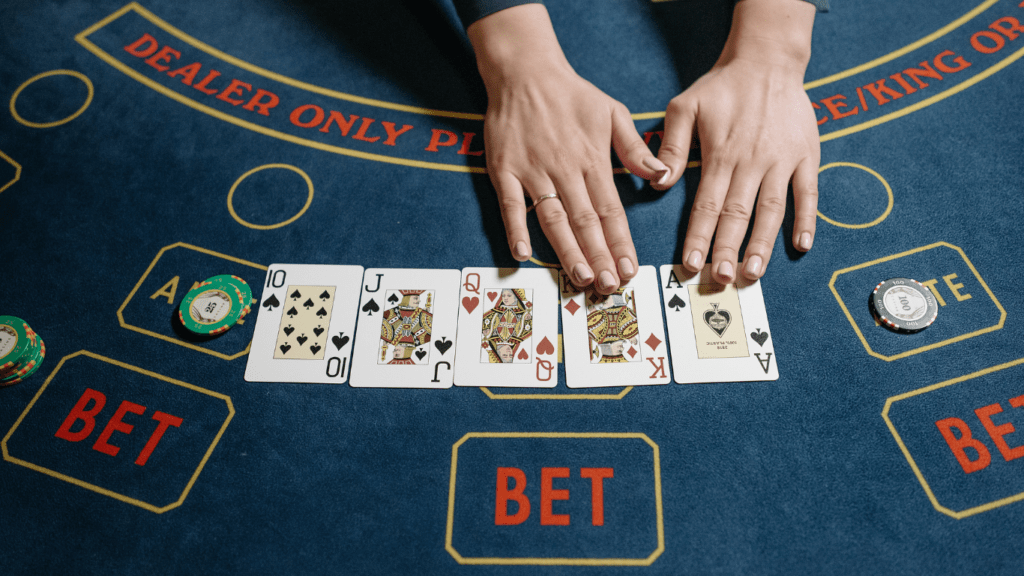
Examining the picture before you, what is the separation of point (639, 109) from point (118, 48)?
6.64 ft

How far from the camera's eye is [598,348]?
62.1 inches

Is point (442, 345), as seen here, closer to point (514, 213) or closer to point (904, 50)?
point (514, 213)

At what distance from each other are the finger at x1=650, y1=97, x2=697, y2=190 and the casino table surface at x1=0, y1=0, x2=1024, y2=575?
0.27ft

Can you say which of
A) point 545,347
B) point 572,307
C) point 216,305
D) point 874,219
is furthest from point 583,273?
point 216,305

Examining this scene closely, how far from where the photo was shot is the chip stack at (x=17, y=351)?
155 centimetres

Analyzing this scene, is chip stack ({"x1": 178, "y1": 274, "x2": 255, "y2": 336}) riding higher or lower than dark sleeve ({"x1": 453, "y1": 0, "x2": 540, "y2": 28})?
lower

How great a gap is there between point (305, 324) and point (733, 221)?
126cm

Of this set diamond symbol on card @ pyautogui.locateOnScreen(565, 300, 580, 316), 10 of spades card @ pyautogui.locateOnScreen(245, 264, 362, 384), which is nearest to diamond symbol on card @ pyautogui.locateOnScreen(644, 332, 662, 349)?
diamond symbol on card @ pyautogui.locateOnScreen(565, 300, 580, 316)

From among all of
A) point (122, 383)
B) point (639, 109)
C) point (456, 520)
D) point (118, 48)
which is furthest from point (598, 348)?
point (118, 48)

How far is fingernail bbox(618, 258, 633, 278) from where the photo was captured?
1.61 m

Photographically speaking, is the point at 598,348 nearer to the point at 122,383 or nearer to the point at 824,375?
the point at 824,375

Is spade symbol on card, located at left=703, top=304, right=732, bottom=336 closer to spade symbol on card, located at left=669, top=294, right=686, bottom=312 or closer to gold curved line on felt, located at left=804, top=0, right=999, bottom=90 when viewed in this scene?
spade symbol on card, located at left=669, top=294, right=686, bottom=312

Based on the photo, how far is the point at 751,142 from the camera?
1.69 metres

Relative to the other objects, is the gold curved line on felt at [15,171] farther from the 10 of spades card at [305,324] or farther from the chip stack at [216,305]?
the 10 of spades card at [305,324]
